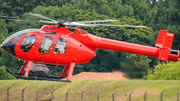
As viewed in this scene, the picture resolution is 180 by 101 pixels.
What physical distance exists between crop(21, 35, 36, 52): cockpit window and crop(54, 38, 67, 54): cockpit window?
5.33ft

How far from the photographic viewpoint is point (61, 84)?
36.2 m

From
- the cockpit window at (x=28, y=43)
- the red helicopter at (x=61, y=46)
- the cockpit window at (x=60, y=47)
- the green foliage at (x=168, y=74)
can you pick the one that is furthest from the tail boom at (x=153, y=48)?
the green foliage at (x=168, y=74)

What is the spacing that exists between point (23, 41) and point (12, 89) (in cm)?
1415

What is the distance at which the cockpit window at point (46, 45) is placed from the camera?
23.4 meters

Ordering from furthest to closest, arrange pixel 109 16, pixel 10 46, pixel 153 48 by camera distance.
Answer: pixel 109 16 → pixel 153 48 → pixel 10 46

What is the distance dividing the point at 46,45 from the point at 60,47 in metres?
0.95

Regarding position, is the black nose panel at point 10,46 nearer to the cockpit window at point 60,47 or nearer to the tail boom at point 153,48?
the cockpit window at point 60,47

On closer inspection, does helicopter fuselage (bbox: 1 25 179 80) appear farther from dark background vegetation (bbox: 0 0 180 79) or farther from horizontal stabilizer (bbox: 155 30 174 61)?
dark background vegetation (bbox: 0 0 180 79)

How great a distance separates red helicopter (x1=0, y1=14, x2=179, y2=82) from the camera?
23484mm

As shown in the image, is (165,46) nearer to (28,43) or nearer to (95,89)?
(28,43)

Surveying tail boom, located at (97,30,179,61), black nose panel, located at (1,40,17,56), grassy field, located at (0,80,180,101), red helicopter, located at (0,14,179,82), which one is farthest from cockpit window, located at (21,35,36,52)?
grassy field, located at (0,80,180,101)

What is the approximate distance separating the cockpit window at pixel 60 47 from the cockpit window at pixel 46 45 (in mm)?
490

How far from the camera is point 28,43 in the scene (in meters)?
23.5

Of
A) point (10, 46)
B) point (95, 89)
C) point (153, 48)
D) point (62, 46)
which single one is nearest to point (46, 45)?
point (62, 46)
